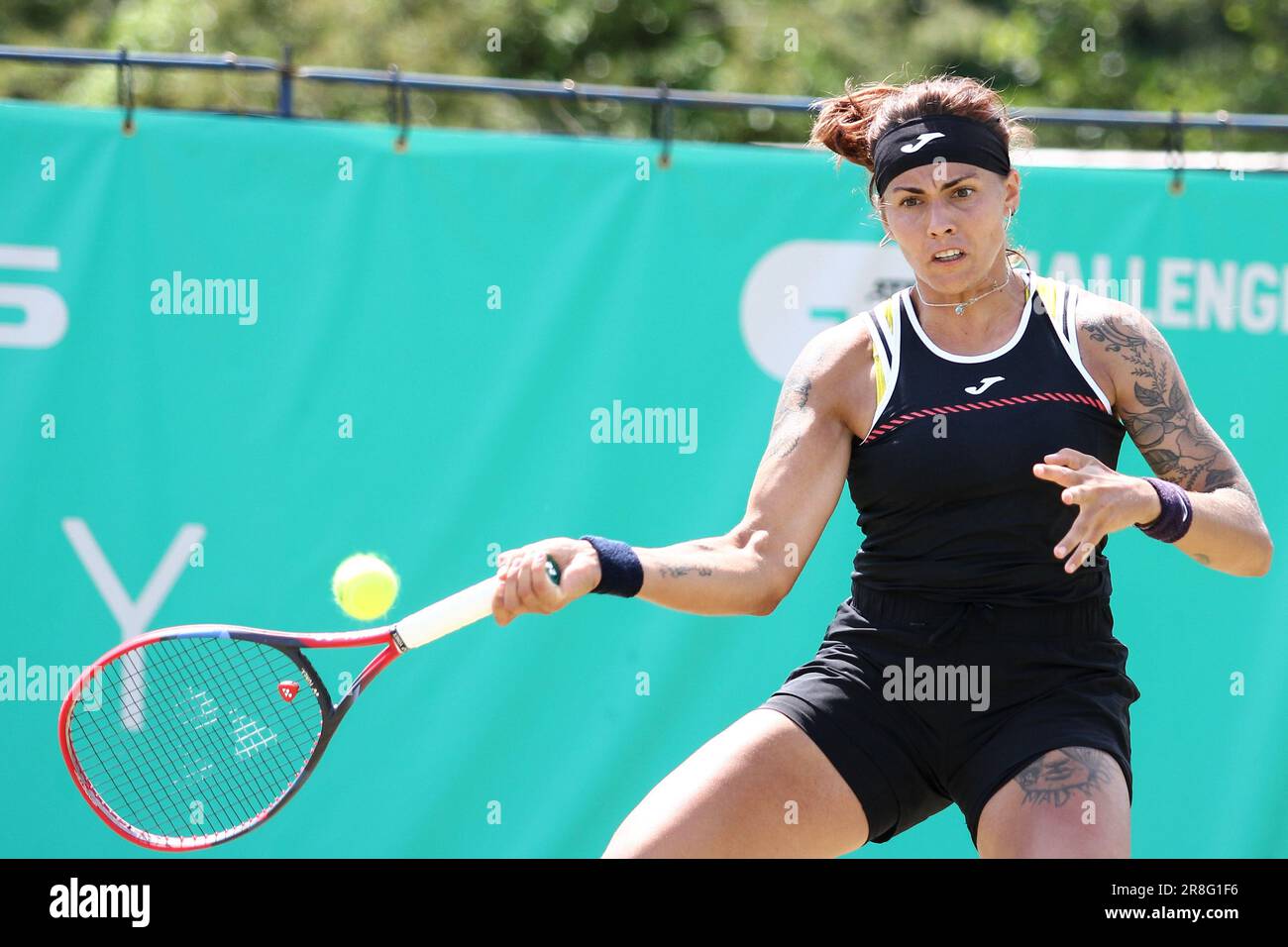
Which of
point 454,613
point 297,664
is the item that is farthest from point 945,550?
point 297,664

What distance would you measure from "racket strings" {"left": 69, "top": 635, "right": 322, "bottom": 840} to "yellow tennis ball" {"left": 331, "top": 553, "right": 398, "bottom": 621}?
0.97 m

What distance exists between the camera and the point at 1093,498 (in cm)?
278

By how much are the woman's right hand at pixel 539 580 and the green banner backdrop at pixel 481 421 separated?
68.8 inches

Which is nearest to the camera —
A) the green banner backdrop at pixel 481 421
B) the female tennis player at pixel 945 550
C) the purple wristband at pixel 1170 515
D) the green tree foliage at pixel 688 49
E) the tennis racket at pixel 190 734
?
the purple wristband at pixel 1170 515

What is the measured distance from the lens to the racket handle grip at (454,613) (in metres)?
2.94

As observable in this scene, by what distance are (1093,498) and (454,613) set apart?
1.23 meters

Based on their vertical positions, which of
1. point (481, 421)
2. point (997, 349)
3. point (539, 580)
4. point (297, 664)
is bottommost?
point (297, 664)

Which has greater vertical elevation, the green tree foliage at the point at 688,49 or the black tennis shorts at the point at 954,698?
the green tree foliage at the point at 688,49

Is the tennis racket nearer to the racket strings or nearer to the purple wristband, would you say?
the racket strings

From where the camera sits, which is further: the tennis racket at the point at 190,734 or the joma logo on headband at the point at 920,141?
the tennis racket at the point at 190,734

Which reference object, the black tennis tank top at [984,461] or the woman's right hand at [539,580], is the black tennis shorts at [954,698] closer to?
the black tennis tank top at [984,461]

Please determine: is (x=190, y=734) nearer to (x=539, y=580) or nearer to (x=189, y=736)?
(x=189, y=736)

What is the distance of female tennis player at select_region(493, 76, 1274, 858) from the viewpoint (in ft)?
9.98

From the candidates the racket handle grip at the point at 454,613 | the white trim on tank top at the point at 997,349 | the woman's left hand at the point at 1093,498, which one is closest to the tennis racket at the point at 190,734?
the racket handle grip at the point at 454,613
